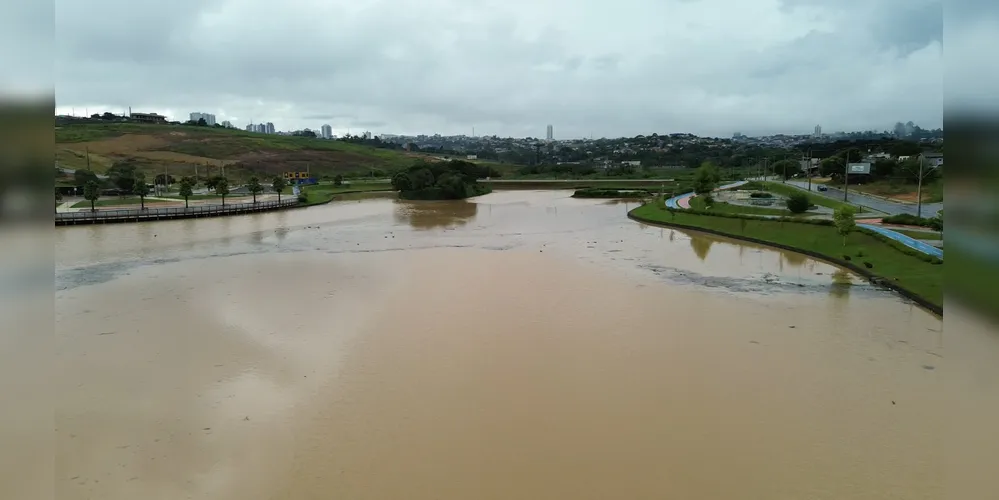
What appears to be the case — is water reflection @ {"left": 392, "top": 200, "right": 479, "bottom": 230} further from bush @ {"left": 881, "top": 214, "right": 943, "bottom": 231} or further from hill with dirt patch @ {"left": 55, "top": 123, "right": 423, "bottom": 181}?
hill with dirt patch @ {"left": 55, "top": 123, "right": 423, "bottom": 181}

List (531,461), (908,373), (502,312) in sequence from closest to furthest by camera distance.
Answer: (531,461) → (908,373) → (502,312)

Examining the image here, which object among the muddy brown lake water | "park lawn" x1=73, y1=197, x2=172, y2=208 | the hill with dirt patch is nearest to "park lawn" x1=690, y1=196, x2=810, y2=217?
the muddy brown lake water

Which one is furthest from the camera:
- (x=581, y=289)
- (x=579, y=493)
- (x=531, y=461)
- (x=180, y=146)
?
(x=180, y=146)

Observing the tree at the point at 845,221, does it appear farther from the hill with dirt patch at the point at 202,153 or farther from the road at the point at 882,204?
the hill with dirt patch at the point at 202,153

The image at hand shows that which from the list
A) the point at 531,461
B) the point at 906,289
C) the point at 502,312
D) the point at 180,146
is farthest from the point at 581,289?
the point at 180,146

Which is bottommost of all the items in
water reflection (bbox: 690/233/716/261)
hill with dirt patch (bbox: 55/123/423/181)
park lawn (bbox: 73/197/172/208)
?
water reflection (bbox: 690/233/716/261)

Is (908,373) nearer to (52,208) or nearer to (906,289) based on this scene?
(906,289)

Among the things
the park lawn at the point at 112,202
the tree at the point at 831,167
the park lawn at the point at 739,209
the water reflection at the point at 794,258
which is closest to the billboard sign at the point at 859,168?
the tree at the point at 831,167
